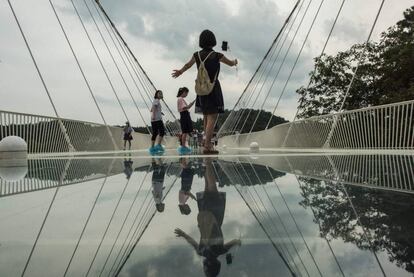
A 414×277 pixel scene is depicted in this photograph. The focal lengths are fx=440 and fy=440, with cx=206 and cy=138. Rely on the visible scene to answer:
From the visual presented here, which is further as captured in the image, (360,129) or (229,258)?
(360,129)

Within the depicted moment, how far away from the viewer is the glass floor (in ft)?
3.34

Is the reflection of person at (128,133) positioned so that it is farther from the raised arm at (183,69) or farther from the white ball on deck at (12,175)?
the white ball on deck at (12,175)

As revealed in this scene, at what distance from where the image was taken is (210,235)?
4.31 feet

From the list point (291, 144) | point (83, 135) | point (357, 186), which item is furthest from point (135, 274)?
point (291, 144)

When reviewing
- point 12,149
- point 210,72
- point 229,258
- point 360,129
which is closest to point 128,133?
point 360,129

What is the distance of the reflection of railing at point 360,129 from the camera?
865 centimetres

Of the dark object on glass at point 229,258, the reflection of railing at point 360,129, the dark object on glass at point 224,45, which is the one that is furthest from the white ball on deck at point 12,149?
the reflection of railing at point 360,129

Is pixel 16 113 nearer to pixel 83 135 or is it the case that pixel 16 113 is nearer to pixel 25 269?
pixel 83 135

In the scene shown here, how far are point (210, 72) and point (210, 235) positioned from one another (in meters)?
5.71

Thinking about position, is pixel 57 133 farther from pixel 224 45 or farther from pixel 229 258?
pixel 229 258

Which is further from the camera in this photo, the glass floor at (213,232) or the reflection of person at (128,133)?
the reflection of person at (128,133)

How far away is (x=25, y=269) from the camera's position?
3.36 feet

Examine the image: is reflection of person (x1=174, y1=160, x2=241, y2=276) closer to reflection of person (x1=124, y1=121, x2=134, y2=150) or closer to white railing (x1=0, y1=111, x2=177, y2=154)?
white railing (x1=0, y1=111, x2=177, y2=154)

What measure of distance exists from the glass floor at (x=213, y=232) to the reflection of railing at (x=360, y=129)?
6715mm
